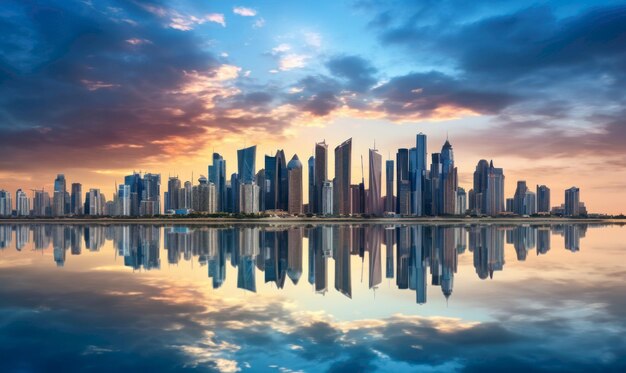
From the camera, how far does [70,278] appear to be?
43.7 meters

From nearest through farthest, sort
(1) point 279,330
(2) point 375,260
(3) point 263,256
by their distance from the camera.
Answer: (1) point 279,330
(2) point 375,260
(3) point 263,256

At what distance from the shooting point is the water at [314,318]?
2017cm

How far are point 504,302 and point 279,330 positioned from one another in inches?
635

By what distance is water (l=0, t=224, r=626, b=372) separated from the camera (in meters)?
20.2

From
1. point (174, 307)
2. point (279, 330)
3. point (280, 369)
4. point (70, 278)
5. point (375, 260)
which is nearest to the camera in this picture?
point (280, 369)

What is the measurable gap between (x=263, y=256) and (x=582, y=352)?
145 ft

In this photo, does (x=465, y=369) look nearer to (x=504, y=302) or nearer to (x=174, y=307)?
(x=504, y=302)

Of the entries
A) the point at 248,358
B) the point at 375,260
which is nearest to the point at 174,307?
the point at 248,358

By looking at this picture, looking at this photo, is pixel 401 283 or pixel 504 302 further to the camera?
pixel 401 283

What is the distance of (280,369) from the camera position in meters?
18.9

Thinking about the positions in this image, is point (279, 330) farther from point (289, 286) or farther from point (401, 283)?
point (401, 283)

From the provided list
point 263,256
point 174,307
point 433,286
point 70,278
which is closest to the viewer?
point 174,307

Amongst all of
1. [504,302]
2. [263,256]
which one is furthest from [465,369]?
[263,256]

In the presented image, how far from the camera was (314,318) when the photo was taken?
88.4ft
